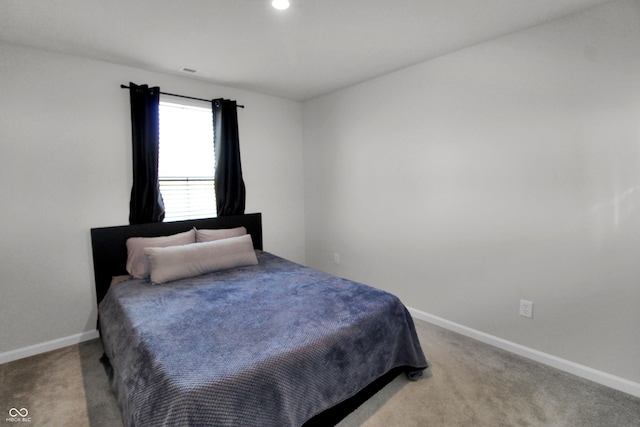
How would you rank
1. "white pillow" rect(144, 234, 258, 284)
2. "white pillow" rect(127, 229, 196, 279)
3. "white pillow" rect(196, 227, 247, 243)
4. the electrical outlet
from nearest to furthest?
the electrical outlet < "white pillow" rect(144, 234, 258, 284) < "white pillow" rect(127, 229, 196, 279) < "white pillow" rect(196, 227, 247, 243)

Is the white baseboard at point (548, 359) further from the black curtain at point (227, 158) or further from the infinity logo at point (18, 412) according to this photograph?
the infinity logo at point (18, 412)

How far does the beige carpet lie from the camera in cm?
177

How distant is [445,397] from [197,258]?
2090 mm

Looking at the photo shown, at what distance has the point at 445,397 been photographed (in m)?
1.95

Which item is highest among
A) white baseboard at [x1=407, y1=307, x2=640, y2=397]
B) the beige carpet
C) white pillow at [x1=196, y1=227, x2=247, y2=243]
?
white pillow at [x1=196, y1=227, x2=247, y2=243]

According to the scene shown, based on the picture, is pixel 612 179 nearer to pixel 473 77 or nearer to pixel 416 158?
pixel 473 77

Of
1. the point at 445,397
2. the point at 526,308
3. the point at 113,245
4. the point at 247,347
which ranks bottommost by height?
the point at 445,397

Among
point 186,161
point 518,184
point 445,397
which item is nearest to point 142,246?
point 186,161

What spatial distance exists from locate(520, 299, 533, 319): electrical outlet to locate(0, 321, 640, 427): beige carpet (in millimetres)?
328

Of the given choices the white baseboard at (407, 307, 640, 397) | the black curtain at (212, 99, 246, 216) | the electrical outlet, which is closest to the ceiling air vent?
the black curtain at (212, 99, 246, 216)

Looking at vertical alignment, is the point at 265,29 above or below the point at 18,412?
above

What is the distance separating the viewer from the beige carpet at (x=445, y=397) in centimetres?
177

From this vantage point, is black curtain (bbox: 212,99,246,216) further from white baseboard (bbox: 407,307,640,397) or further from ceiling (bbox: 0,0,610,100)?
white baseboard (bbox: 407,307,640,397)

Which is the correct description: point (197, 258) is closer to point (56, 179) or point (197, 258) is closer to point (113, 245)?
point (113, 245)
